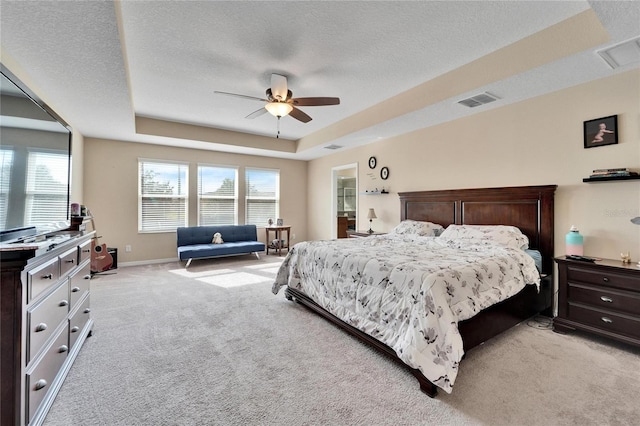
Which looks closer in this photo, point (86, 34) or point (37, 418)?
point (37, 418)

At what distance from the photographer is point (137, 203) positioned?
18.4 ft

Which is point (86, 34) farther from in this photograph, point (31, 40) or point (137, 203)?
point (137, 203)

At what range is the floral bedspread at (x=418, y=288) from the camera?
182 centimetres

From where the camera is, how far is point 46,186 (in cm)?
216

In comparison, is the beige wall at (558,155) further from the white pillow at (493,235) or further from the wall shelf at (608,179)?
the white pillow at (493,235)

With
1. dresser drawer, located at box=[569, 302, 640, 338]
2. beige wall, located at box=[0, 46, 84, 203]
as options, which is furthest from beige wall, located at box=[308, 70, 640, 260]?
beige wall, located at box=[0, 46, 84, 203]

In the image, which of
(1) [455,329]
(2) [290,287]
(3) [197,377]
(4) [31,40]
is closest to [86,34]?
(4) [31,40]

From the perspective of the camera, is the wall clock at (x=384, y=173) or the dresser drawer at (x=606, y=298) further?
the wall clock at (x=384, y=173)

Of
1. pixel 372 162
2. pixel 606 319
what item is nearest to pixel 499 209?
pixel 606 319

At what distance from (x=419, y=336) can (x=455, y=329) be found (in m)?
0.25

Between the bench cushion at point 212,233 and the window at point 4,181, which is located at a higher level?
the window at point 4,181

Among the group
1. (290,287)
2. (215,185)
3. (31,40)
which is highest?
(31,40)

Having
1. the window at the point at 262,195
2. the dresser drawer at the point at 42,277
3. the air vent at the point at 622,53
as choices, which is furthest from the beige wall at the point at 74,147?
the air vent at the point at 622,53

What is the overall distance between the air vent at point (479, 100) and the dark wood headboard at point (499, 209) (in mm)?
1125
